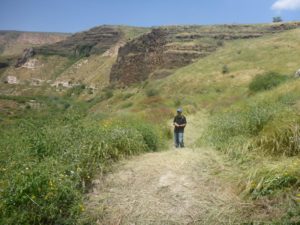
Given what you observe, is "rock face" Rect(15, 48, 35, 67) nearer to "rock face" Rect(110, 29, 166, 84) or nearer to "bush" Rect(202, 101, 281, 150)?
"rock face" Rect(110, 29, 166, 84)

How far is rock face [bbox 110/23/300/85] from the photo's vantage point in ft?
194

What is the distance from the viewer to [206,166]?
22.3 feet

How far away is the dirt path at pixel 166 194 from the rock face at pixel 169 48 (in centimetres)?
5048

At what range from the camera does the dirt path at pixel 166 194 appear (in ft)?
16.9

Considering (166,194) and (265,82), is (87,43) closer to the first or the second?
(265,82)

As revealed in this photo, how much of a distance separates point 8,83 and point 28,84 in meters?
8.59

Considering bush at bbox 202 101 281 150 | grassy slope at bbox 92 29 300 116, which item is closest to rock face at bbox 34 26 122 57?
grassy slope at bbox 92 29 300 116

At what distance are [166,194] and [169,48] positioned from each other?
5759 cm

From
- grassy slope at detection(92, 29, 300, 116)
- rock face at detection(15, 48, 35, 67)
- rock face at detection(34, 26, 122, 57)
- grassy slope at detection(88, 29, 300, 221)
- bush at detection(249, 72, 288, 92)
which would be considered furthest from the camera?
rock face at detection(15, 48, 35, 67)

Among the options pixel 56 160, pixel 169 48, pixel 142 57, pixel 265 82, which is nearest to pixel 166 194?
pixel 56 160

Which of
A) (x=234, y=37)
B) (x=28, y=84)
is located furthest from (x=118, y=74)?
(x=28, y=84)

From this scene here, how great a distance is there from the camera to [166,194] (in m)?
5.72

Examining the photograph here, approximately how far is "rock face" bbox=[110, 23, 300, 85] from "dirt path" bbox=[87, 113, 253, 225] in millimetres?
50480

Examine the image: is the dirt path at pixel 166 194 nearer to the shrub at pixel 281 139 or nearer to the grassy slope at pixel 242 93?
the grassy slope at pixel 242 93
